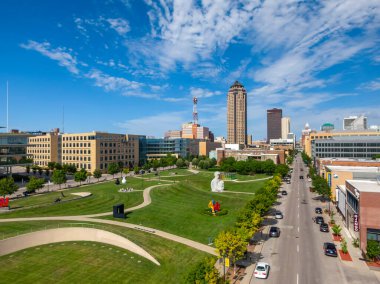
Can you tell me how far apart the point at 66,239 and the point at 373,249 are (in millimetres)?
44799

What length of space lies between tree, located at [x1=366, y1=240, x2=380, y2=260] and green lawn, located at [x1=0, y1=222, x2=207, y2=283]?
70.5ft

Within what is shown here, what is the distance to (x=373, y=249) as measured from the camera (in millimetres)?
34719

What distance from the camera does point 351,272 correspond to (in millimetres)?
33031

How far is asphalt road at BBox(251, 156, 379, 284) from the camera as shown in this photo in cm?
3131

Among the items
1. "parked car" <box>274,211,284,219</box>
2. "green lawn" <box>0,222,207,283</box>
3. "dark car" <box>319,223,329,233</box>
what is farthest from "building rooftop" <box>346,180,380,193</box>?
"green lawn" <box>0,222,207,283</box>

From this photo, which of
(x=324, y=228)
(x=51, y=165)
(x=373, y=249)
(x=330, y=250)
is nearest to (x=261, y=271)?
(x=330, y=250)

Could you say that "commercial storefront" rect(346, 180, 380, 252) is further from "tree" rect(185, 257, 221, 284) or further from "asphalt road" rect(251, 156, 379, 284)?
"tree" rect(185, 257, 221, 284)

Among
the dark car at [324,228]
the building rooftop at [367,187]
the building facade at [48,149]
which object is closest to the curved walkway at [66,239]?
the dark car at [324,228]

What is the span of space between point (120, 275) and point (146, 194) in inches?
1797

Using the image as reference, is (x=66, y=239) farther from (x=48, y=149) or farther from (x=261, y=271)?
(x=48, y=149)

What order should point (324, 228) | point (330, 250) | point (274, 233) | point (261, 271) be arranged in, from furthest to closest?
point (324, 228), point (274, 233), point (330, 250), point (261, 271)

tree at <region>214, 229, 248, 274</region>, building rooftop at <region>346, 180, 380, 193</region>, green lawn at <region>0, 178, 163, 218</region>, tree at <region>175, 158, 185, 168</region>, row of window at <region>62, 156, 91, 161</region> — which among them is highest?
row of window at <region>62, 156, 91, 161</region>

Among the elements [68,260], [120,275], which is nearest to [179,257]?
[120,275]

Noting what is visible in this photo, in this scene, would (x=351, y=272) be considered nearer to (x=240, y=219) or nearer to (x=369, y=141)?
(x=240, y=219)
